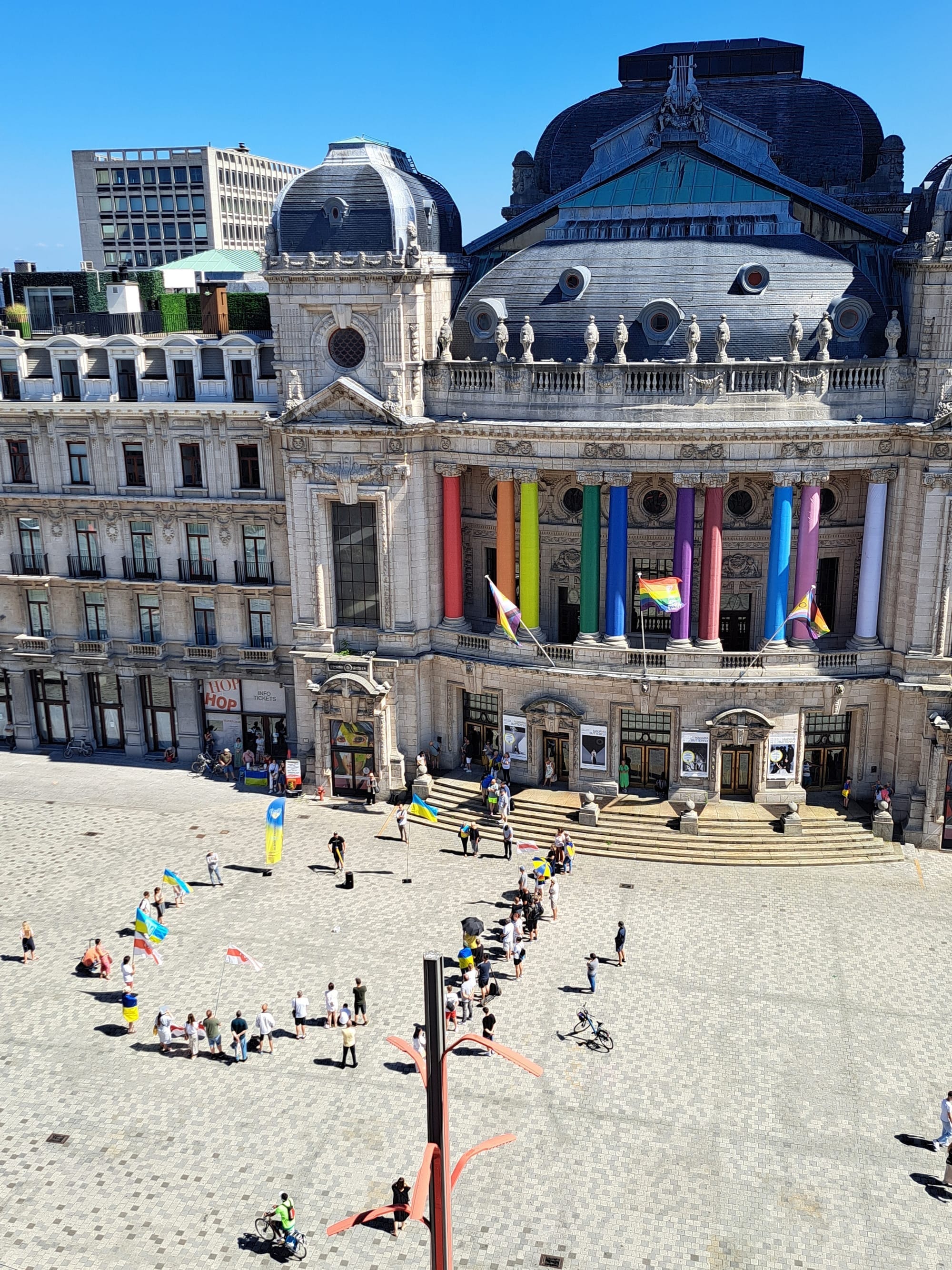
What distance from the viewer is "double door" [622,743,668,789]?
59000 mm

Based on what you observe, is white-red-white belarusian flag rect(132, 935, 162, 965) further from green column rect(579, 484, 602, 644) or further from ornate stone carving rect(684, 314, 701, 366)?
ornate stone carving rect(684, 314, 701, 366)

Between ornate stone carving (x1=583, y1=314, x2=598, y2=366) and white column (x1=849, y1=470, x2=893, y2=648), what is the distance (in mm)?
13976

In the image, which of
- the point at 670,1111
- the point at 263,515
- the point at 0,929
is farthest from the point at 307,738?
the point at 670,1111

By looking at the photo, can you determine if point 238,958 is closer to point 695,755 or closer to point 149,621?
point 695,755

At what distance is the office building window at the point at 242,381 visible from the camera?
6419 cm

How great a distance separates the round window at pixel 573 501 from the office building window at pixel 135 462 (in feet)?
77.5

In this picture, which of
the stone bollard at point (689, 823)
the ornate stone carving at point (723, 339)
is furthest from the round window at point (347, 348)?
the stone bollard at point (689, 823)

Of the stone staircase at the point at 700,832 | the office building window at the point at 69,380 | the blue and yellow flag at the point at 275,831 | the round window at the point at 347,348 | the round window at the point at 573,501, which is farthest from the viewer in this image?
the office building window at the point at 69,380

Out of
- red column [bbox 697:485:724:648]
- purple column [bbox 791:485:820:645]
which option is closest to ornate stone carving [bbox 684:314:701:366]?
red column [bbox 697:485:724:648]

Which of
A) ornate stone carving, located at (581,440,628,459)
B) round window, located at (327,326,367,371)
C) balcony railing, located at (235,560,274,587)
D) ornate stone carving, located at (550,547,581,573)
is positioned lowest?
balcony railing, located at (235,560,274,587)

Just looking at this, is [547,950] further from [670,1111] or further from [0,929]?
[0,929]

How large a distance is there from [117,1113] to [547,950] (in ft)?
55.9

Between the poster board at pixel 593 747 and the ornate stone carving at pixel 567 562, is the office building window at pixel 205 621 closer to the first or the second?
the ornate stone carving at pixel 567 562

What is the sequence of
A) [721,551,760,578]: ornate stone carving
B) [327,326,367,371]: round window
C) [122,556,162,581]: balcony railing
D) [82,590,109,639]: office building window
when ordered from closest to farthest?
[721,551,760,578]: ornate stone carving
[327,326,367,371]: round window
[122,556,162,581]: balcony railing
[82,590,109,639]: office building window
